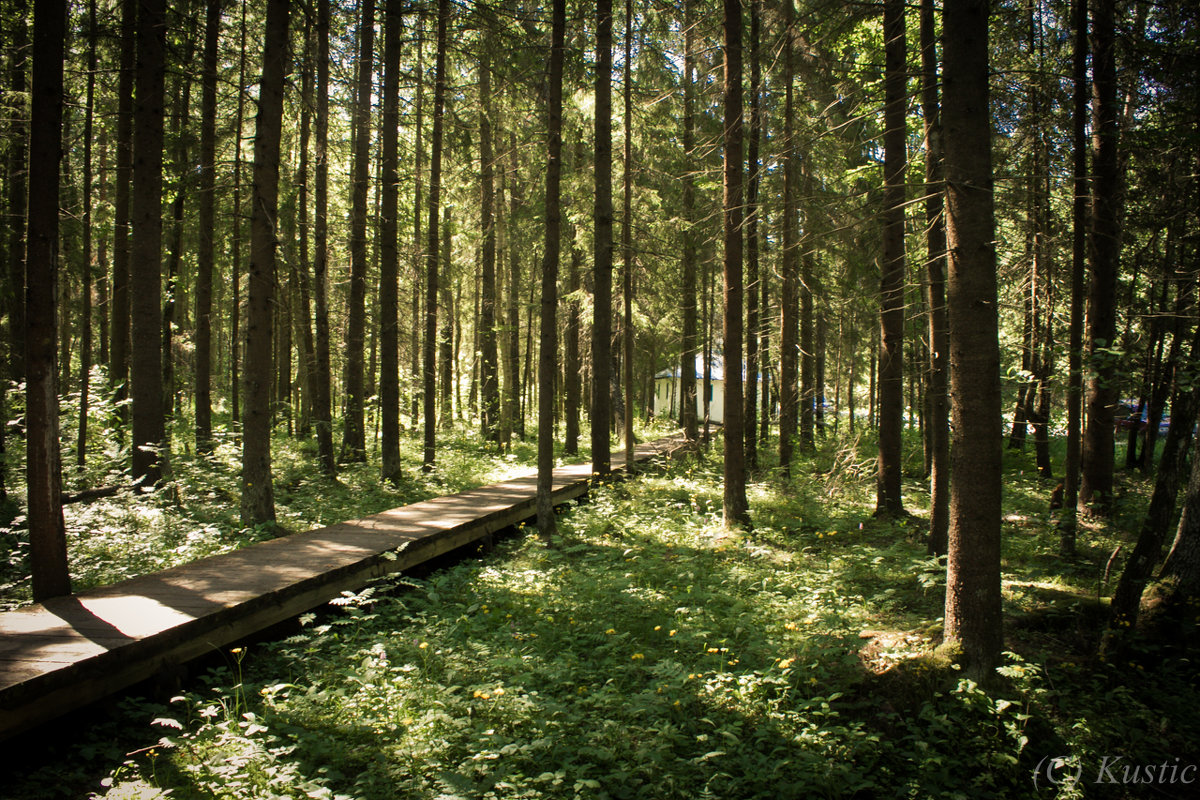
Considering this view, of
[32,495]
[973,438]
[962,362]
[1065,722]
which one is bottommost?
[1065,722]

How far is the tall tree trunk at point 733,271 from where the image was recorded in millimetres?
9555

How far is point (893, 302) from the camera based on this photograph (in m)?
11.3

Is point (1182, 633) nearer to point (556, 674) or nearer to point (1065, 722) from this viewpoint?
point (1065, 722)

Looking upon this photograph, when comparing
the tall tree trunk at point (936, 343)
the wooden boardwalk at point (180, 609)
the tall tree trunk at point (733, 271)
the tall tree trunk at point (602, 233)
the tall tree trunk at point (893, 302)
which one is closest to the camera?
the wooden boardwalk at point (180, 609)

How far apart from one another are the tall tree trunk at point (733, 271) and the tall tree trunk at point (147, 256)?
8563 mm

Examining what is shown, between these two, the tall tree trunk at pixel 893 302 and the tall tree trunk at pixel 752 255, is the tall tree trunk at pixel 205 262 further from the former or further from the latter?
the tall tree trunk at pixel 893 302

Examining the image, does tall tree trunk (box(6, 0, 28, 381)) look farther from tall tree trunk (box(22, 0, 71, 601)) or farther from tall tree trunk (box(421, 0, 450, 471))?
tall tree trunk (box(421, 0, 450, 471))

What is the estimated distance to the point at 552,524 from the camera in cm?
969

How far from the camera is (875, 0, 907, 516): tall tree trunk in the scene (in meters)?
9.23

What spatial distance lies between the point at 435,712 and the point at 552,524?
5.20 meters

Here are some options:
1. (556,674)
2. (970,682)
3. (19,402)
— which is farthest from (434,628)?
(19,402)

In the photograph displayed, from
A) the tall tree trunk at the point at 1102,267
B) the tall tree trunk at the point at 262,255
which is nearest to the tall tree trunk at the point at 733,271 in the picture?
the tall tree trunk at the point at 1102,267

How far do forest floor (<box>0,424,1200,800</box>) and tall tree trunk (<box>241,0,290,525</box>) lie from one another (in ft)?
9.67

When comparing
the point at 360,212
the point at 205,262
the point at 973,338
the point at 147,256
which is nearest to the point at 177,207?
the point at 205,262
